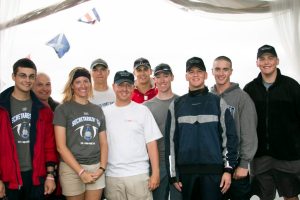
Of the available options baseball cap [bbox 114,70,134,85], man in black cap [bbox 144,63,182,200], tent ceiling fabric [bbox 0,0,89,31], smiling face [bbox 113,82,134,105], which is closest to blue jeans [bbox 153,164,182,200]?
→ man in black cap [bbox 144,63,182,200]

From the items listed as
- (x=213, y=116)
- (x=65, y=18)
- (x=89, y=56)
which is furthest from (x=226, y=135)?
(x=65, y=18)

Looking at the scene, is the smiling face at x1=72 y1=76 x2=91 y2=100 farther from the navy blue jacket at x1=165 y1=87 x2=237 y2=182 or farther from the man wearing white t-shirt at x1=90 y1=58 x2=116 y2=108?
the navy blue jacket at x1=165 y1=87 x2=237 y2=182

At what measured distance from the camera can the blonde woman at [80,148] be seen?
2053 mm

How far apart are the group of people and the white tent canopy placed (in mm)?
1199

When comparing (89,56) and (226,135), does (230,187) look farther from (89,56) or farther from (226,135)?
(89,56)

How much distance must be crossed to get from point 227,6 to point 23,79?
2320mm

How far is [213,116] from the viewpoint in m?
2.07

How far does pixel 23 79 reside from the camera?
2.11 m

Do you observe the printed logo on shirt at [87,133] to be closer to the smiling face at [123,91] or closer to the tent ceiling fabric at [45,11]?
the smiling face at [123,91]

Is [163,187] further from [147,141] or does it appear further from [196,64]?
[196,64]

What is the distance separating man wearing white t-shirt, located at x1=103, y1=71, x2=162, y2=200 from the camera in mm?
2160

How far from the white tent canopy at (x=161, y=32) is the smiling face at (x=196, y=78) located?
56.5 inches

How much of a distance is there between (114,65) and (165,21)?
0.76m

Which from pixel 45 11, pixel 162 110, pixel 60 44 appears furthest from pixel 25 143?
pixel 45 11
